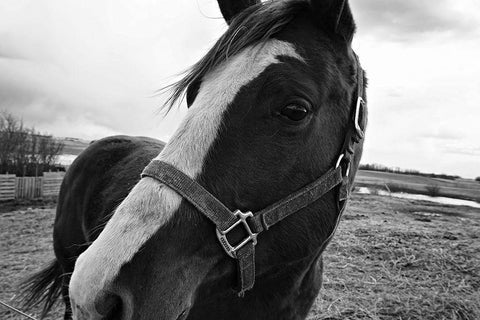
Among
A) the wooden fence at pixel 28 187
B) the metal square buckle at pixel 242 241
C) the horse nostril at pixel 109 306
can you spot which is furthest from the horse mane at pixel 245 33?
the wooden fence at pixel 28 187

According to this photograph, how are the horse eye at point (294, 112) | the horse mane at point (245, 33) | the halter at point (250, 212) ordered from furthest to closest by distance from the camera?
the horse mane at point (245, 33) → the horse eye at point (294, 112) → the halter at point (250, 212)

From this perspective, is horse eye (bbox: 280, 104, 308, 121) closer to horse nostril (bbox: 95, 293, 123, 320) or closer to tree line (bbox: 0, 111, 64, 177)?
horse nostril (bbox: 95, 293, 123, 320)

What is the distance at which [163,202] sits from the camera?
1.35 m

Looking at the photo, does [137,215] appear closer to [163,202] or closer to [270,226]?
[163,202]

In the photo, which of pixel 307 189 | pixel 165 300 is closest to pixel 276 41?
pixel 307 189

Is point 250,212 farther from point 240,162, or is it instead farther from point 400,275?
Result: point 400,275

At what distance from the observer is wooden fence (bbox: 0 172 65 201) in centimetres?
1867

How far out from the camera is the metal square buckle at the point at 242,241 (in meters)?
1.44

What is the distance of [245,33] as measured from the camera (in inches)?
66.6

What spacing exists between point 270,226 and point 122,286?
0.69m

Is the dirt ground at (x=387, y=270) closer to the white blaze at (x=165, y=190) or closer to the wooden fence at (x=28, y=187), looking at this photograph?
the white blaze at (x=165, y=190)

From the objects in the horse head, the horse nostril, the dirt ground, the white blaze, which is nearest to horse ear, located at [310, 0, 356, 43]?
the horse head

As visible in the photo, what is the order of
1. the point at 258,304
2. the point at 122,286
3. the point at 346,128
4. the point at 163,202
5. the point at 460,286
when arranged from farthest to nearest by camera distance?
the point at 460,286 → the point at 258,304 → the point at 346,128 → the point at 163,202 → the point at 122,286

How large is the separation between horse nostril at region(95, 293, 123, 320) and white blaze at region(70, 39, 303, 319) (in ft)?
0.07
